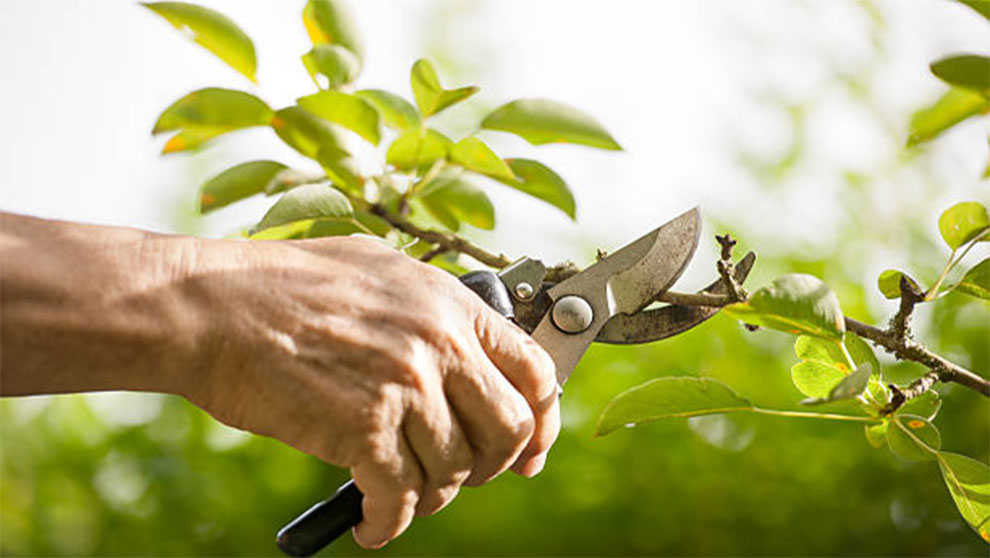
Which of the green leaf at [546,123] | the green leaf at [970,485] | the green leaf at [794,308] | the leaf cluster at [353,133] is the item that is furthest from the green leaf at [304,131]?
the green leaf at [970,485]

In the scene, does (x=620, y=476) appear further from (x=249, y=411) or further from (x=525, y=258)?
(x=249, y=411)

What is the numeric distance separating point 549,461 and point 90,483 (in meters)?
0.73

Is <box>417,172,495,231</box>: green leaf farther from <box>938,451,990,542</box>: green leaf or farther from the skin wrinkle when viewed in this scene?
<box>938,451,990,542</box>: green leaf

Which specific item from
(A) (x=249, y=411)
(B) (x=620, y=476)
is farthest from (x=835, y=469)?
(A) (x=249, y=411)

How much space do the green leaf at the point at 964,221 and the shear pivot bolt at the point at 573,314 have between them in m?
0.23

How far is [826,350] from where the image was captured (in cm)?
61

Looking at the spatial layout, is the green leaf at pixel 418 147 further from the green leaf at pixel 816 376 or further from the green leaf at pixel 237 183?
the green leaf at pixel 816 376

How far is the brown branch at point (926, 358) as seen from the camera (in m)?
0.57

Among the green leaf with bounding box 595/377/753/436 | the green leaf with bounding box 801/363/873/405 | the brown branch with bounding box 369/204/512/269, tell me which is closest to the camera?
the green leaf with bounding box 801/363/873/405

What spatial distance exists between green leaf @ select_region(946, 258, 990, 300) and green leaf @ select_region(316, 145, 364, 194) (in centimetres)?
43

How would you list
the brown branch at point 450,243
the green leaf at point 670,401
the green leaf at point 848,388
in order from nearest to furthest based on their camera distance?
the green leaf at point 848,388, the green leaf at point 670,401, the brown branch at point 450,243

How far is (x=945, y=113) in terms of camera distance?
0.59m

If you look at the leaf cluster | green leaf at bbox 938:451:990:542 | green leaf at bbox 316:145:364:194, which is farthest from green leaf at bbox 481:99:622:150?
green leaf at bbox 938:451:990:542

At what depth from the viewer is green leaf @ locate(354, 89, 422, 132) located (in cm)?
76
